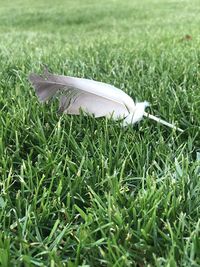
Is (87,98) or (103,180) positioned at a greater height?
(87,98)

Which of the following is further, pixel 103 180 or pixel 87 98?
pixel 87 98

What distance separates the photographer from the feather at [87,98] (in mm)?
1646

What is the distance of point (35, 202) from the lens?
115cm

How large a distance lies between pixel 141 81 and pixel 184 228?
1.10 meters

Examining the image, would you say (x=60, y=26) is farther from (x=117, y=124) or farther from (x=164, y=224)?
(x=164, y=224)

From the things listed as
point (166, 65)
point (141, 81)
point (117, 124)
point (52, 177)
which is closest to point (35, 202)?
point (52, 177)

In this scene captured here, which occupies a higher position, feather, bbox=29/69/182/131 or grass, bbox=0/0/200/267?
feather, bbox=29/69/182/131

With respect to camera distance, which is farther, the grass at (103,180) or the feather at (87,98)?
the feather at (87,98)

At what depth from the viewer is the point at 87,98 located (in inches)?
66.1

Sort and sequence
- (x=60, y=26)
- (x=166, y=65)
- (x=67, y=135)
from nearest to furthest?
1. (x=67, y=135)
2. (x=166, y=65)
3. (x=60, y=26)

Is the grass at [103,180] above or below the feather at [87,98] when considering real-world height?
below

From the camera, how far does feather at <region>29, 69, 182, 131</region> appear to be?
1646 mm

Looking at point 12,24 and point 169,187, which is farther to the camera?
point 12,24

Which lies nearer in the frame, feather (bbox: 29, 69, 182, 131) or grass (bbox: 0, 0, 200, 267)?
grass (bbox: 0, 0, 200, 267)
